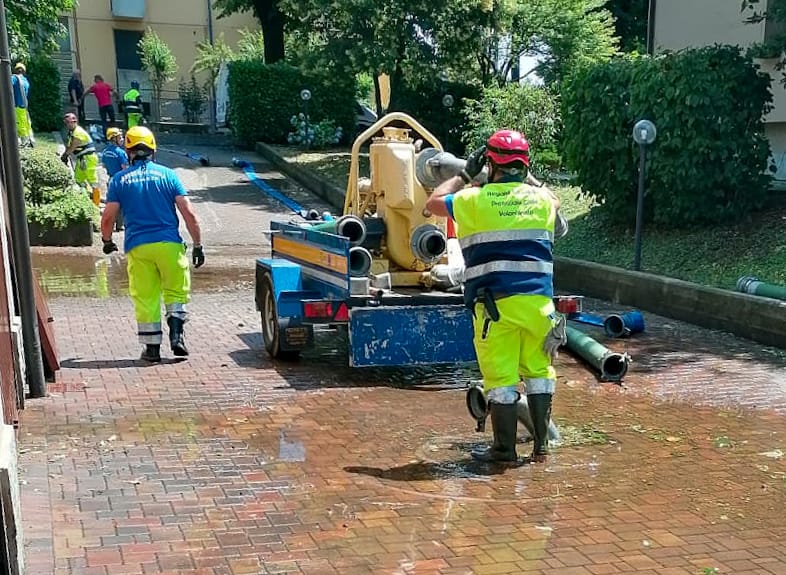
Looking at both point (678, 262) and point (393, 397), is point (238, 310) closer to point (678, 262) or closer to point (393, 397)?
point (393, 397)

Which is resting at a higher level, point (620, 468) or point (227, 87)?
point (227, 87)

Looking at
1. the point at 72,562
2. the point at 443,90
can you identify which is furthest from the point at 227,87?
the point at 72,562

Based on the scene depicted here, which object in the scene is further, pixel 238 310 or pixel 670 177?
pixel 670 177

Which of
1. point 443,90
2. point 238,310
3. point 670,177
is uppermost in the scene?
point 443,90

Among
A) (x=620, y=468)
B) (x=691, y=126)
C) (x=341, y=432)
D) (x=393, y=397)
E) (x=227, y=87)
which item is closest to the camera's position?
(x=620, y=468)

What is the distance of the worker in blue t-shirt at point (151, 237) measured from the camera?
7371 mm

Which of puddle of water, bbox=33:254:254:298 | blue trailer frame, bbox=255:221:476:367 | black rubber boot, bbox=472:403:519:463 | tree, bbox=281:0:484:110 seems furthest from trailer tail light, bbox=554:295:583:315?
tree, bbox=281:0:484:110

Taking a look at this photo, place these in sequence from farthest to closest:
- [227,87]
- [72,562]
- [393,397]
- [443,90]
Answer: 1. [227,87]
2. [443,90]
3. [393,397]
4. [72,562]

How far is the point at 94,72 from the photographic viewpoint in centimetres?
3450

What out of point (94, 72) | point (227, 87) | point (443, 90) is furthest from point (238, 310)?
point (94, 72)

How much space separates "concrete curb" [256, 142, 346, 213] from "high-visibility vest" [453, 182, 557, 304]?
39.5ft

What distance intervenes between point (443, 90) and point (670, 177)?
479 inches

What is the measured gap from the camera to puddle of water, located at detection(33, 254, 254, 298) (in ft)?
35.6

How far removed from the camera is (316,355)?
313 inches
